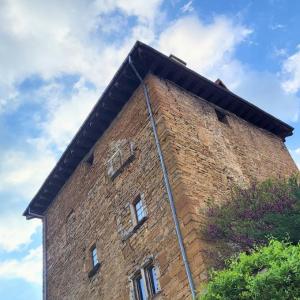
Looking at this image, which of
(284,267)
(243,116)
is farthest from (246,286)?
(243,116)

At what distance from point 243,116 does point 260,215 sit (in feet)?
23.3

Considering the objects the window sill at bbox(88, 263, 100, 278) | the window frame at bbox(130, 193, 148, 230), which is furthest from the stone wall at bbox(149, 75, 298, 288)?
the window sill at bbox(88, 263, 100, 278)

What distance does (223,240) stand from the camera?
33.3ft

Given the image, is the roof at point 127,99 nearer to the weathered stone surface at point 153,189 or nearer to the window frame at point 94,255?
the weathered stone surface at point 153,189

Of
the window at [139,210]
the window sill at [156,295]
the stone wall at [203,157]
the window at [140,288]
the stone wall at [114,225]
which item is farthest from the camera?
the window at [139,210]

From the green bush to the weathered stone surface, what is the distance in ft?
9.13

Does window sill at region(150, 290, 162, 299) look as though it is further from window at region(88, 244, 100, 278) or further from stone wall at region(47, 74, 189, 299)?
window at region(88, 244, 100, 278)

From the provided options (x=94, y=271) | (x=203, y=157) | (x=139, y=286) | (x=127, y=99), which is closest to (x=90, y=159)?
(x=127, y=99)

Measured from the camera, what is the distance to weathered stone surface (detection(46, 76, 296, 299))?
35.2 feet

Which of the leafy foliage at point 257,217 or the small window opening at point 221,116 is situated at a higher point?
the small window opening at point 221,116

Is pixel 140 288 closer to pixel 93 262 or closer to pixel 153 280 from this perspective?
pixel 153 280

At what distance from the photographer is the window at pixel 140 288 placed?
36.7 ft

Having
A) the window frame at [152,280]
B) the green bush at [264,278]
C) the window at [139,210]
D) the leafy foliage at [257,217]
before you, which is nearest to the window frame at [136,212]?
the window at [139,210]

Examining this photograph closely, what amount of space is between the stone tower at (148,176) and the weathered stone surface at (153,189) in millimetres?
37
